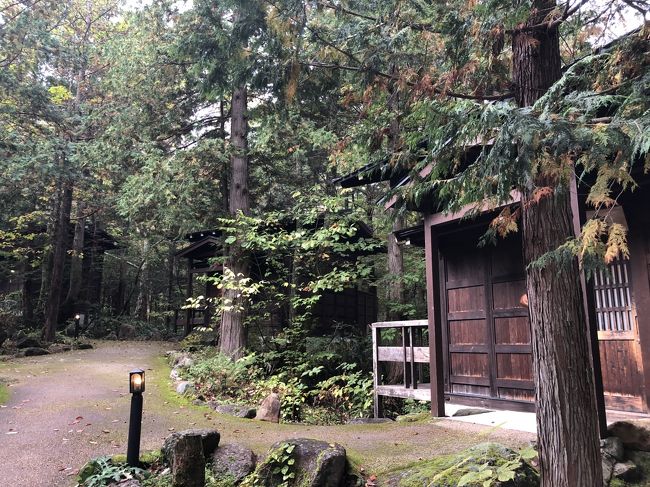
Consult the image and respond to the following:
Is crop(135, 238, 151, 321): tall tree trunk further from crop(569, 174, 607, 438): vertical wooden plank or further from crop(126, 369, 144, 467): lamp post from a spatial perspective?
crop(569, 174, 607, 438): vertical wooden plank

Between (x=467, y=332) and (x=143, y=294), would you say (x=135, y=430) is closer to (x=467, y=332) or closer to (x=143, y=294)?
(x=467, y=332)

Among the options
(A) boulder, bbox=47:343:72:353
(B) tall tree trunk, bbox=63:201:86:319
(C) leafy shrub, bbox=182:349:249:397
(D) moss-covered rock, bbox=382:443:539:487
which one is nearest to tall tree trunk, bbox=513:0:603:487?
(D) moss-covered rock, bbox=382:443:539:487

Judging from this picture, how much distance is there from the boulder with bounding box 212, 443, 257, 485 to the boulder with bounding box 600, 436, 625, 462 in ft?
11.9

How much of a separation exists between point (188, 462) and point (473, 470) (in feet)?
9.26

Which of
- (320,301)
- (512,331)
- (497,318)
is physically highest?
(320,301)

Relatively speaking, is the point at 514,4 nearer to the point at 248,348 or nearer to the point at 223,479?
the point at 223,479

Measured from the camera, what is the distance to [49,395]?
29.1ft

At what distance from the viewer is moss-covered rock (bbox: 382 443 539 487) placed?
3.65m

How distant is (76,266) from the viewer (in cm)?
2225

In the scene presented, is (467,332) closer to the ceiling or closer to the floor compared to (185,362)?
closer to the ceiling

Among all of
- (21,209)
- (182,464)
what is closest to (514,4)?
(182,464)

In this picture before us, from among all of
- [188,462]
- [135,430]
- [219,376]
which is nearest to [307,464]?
[188,462]

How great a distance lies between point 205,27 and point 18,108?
31.2ft

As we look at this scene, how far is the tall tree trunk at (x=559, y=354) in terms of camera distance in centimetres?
Answer: 327
